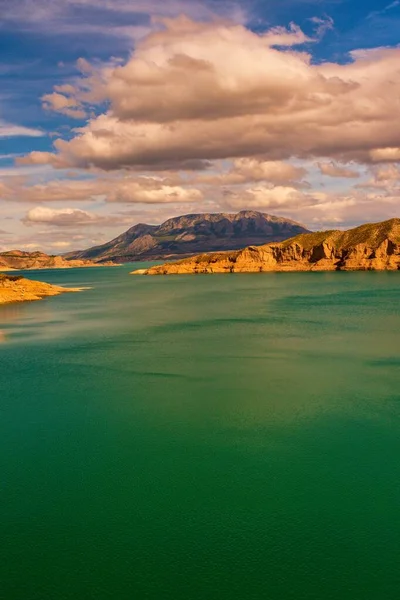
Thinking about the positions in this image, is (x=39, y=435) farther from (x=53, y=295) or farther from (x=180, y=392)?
(x=53, y=295)

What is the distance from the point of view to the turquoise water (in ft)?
68.7

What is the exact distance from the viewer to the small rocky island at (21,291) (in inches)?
5709

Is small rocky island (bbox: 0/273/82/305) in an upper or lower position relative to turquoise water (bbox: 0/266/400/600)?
upper

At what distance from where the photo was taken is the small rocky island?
14500 centimetres

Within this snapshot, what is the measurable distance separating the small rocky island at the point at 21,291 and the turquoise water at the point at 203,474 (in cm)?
8186

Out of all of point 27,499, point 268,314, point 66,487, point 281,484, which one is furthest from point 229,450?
point 268,314

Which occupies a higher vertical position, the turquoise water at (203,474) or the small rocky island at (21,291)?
the small rocky island at (21,291)

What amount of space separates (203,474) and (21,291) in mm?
135767

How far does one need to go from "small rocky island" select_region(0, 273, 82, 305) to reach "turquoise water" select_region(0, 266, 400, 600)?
269 feet

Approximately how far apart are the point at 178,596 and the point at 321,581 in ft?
18.7

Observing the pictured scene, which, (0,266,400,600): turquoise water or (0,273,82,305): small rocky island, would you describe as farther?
(0,273,82,305): small rocky island

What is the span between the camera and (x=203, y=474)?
29844mm

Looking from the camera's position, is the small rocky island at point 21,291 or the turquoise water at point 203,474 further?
the small rocky island at point 21,291

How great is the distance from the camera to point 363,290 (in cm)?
15138
